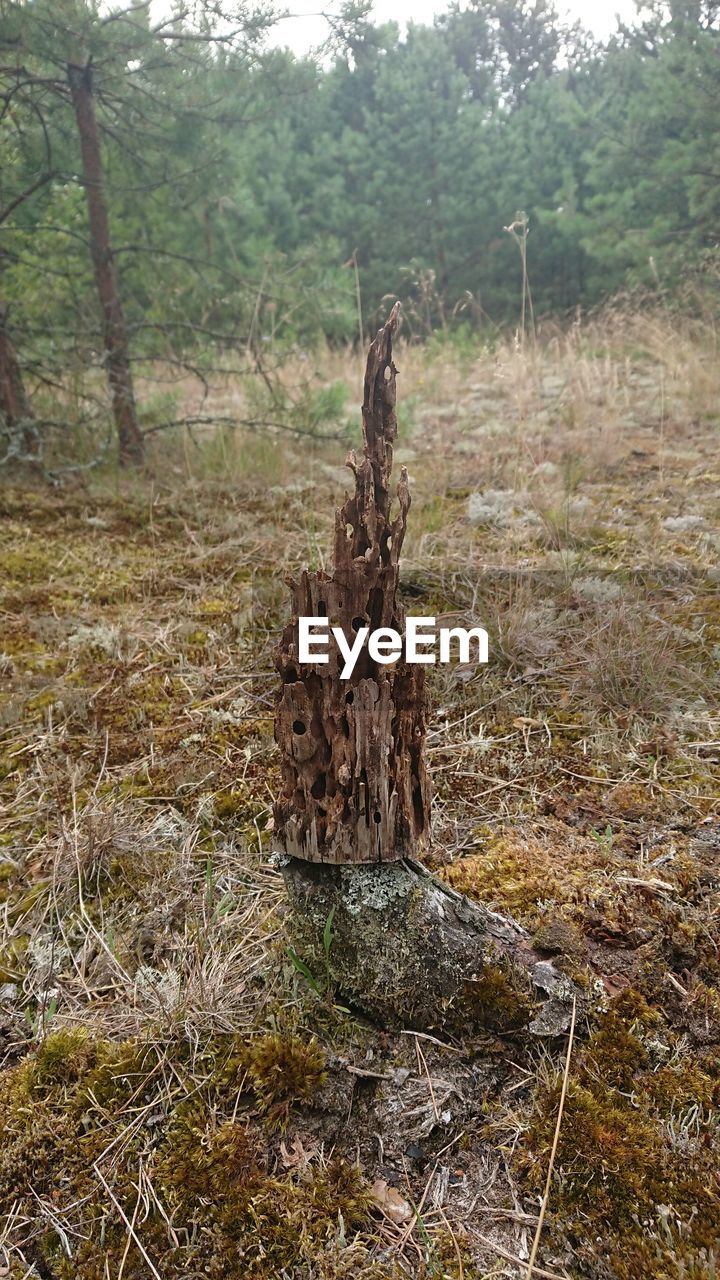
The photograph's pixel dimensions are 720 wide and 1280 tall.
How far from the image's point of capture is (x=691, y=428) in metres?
6.35

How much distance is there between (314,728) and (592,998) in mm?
945

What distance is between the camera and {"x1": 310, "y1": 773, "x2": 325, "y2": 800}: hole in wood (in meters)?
1.85

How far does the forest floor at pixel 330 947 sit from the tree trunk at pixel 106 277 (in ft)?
5.77

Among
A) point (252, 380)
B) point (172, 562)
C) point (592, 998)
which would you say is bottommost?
point (592, 998)

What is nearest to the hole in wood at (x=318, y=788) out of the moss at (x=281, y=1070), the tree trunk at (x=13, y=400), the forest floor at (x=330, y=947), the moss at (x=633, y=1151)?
the forest floor at (x=330, y=947)

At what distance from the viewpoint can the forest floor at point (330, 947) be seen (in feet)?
4.99

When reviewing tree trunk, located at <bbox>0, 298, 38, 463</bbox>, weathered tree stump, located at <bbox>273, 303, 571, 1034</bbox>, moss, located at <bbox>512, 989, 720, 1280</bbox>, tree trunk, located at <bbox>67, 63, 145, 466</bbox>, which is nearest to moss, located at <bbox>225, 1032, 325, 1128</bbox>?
weathered tree stump, located at <bbox>273, 303, 571, 1034</bbox>

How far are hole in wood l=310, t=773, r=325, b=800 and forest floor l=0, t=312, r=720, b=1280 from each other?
40cm

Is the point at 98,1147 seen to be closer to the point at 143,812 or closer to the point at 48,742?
the point at 143,812

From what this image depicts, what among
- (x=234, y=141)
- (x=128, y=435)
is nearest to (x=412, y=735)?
(x=128, y=435)

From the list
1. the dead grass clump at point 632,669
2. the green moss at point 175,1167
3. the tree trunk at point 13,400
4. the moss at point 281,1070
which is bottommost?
the green moss at point 175,1167

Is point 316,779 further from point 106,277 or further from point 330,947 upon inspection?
point 106,277

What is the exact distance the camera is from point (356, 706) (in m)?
1.83

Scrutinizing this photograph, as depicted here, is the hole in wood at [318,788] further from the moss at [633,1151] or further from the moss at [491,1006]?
the moss at [633,1151]
